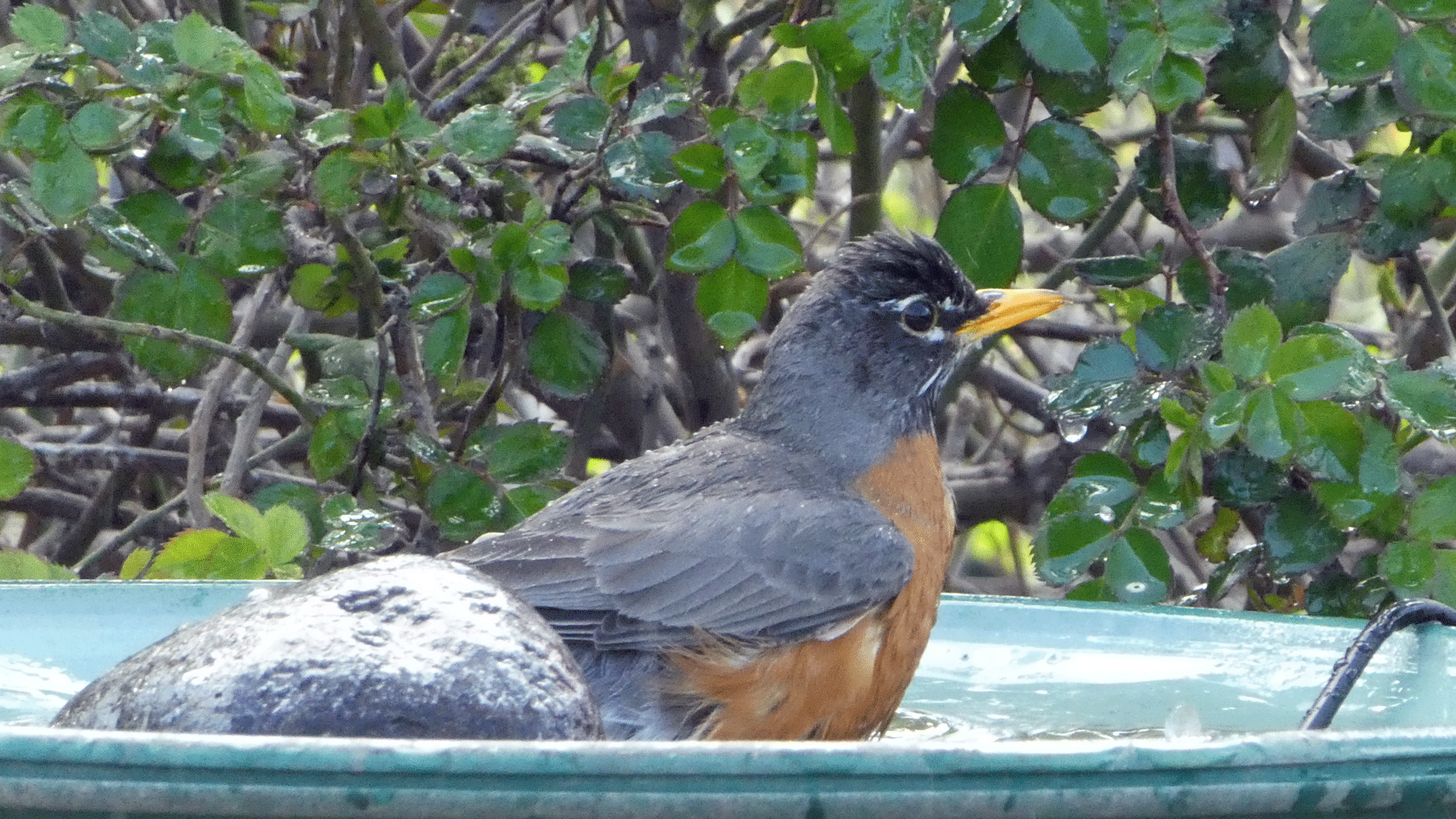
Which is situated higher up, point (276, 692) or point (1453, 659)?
point (276, 692)

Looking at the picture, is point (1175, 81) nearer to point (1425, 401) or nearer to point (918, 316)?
point (1425, 401)

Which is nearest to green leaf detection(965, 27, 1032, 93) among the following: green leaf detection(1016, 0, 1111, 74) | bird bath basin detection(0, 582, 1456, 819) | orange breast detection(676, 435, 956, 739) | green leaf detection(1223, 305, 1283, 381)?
green leaf detection(1016, 0, 1111, 74)

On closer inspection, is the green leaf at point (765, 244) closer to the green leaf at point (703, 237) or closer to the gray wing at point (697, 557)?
the green leaf at point (703, 237)

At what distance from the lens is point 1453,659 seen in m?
2.44

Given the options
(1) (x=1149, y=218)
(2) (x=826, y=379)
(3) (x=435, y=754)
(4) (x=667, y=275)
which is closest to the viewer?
(3) (x=435, y=754)

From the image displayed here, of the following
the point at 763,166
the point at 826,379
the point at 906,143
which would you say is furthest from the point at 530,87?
the point at 906,143

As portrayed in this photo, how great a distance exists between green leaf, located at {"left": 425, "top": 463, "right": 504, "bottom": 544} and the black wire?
1.82 metres

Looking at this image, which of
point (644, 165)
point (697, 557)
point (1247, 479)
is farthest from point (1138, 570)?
point (644, 165)

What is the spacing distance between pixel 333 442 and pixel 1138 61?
184 centimetres

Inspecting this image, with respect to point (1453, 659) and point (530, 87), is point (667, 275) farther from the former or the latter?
point (1453, 659)

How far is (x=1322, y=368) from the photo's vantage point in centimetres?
288

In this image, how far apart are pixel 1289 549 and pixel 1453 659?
0.89m

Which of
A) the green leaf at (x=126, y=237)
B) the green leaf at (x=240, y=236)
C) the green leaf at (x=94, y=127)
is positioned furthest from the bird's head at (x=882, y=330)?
the green leaf at (x=94, y=127)

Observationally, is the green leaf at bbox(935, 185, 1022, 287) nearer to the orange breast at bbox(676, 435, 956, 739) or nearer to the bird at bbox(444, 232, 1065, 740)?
the bird at bbox(444, 232, 1065, 740)
